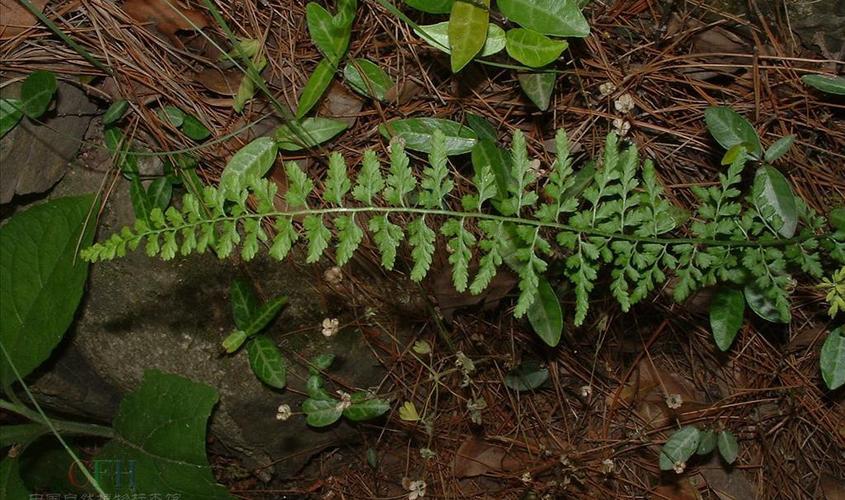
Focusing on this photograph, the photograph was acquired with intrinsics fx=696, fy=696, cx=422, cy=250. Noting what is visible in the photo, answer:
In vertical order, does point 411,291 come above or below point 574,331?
above

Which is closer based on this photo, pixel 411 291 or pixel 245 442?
pixel 411 291

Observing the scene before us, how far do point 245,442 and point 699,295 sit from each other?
2.06 meters

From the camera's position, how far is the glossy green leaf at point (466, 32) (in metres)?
2.39

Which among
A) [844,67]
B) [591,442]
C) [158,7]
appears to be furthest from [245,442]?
[844,67]

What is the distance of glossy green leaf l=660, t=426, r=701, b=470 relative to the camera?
109 inches

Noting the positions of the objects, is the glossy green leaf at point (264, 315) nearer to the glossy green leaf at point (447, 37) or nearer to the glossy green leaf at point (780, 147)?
the glossy green leaf at point (447, 37)

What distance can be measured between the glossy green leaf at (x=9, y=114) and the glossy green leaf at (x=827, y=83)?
2.97m

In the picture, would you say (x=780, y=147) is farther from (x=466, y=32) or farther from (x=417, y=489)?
(x=417, y=489)

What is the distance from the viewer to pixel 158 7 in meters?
2.80

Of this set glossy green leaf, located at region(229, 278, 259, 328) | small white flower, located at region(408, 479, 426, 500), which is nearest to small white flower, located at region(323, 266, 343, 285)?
glossy green leaf, located at region(229, 278, 259, 328)

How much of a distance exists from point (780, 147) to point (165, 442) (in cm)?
269

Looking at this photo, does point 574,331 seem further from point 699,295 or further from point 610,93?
point 610,93

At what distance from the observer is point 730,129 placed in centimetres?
243

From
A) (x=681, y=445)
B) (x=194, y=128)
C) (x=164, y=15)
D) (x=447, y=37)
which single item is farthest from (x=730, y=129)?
(x=164, y=15)
